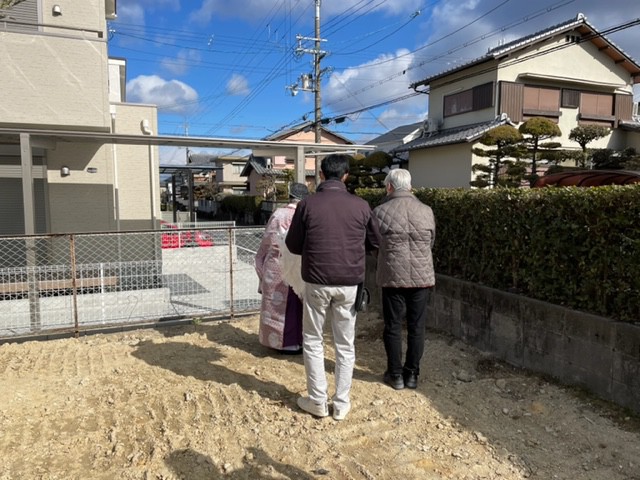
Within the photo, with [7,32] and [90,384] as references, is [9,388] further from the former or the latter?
[7,32]

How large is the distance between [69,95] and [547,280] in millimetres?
6470

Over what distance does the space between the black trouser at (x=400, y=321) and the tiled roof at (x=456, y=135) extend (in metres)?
14.0

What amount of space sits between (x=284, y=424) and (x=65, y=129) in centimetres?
580

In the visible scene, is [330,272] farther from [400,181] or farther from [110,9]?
[110,9]

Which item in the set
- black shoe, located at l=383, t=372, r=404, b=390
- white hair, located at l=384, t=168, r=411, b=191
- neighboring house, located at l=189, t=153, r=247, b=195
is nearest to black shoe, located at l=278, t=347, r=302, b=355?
black shoe, located at l=383, t=372, r=404, b=390

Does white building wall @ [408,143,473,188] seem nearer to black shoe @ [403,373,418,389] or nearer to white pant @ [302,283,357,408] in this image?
black shoe @ [403,373,418,389]

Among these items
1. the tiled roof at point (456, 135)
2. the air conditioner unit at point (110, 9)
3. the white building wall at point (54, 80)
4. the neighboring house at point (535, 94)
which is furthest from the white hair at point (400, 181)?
the neighboring house at point (535, 94)

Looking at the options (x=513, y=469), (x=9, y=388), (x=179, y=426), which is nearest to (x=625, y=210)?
(x=513, y=469)

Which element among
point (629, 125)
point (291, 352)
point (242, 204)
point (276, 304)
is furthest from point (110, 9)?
point (629, 125)

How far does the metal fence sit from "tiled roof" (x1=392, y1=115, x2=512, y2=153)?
12262 millimetres

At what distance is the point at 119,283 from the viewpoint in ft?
18.0

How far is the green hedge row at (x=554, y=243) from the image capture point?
9.70ft

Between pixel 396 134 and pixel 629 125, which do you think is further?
pixel 396 134

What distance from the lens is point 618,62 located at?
1920cm
